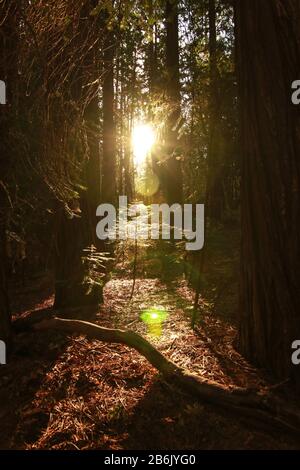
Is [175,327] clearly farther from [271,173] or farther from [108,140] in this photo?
[108,140]

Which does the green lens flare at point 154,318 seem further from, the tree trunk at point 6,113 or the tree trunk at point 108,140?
the tree trunk at point 108,140

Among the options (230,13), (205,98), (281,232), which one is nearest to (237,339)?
(281,232)

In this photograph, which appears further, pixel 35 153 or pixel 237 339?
pixel 35 153

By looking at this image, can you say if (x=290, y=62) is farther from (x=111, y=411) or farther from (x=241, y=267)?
(x=111, y=411)

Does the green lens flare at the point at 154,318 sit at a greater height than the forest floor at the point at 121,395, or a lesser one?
greater

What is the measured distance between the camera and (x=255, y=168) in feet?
12.0

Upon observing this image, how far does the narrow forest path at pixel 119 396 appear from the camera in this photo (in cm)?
298

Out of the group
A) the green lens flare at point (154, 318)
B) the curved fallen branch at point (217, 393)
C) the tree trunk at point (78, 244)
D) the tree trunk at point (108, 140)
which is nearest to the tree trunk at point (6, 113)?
the curved fallen branch at point (217, 393)

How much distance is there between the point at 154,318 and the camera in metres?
5.83

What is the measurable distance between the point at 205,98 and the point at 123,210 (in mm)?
2767

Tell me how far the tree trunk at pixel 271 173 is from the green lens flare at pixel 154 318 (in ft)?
5.49

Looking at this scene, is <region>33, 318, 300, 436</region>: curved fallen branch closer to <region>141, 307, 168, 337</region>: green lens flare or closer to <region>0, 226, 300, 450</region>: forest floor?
<region>0, 226, 300, 450</region>: forest floor

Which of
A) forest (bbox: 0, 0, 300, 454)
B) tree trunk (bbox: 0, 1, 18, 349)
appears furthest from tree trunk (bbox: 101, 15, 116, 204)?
tree trunk (bbox: 0, 1, 18, 349)

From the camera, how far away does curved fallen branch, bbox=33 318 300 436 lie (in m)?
2.96
